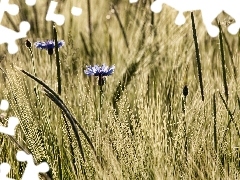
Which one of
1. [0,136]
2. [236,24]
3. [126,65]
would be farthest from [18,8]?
[236,24]

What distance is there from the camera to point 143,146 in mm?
934

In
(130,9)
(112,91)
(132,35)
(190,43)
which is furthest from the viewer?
(130,9)

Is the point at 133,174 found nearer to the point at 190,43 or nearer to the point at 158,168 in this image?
the point at 158,168

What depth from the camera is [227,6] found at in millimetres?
1076

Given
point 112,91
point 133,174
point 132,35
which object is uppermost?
point 132,35

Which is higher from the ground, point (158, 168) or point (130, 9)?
point (130, 9)

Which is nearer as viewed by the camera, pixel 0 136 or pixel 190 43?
pixel 0 136

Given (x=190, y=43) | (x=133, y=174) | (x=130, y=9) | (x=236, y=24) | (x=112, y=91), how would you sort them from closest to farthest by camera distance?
(x=133, y=174) → (x=236, y=24) → (x=112, y=91) → (x=190, y=43) → (x=130, y=9)

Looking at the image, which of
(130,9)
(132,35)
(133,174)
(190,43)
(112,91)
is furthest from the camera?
(130,9)

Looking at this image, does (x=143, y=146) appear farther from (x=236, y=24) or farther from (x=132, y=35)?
(x=132, y=35)

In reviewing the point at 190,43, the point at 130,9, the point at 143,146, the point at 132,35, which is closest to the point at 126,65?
the point at 190,43

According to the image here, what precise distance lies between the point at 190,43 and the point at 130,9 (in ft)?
1.74

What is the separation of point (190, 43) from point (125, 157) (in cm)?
53

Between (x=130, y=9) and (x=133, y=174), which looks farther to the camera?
(x=130, y=9)
